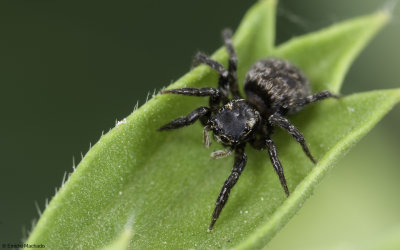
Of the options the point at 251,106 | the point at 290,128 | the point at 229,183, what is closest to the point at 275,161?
the point at 229,183

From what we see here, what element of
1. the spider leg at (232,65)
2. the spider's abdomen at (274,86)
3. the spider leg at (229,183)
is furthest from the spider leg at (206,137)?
the spider's abdomen at (274,86)

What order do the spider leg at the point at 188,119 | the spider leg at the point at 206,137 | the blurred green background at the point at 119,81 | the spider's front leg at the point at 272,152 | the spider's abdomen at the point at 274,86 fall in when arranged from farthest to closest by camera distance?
the blurred green background at the point at 119,81
the spider's abdomen at the point at 274,86
the spider leg at the point at 206,137
the spider leg at the point at 188,119
the spider's front leg at the point at 272,152

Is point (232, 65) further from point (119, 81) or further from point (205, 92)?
point (119, 81)

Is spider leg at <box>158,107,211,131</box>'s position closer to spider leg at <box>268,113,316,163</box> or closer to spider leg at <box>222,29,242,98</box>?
spider leg at <box>222,29,242,98</box>

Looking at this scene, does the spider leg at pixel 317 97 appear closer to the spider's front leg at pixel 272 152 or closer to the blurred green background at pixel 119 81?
the spider's front leg at pixel 272 152

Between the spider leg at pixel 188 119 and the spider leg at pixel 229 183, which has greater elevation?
the spider leg at pixel 188 119

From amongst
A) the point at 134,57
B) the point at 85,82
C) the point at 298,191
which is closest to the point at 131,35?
the point at 134,57

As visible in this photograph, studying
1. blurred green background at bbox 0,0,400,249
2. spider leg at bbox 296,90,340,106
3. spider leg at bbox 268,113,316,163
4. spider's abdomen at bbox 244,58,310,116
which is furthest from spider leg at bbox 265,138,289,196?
blurred green background at bbox 0,0,400,249
